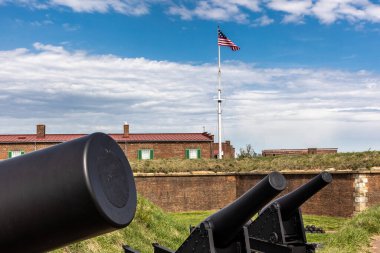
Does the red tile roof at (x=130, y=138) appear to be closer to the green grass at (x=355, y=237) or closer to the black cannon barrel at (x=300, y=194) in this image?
the green grass at (x=355, y=237)

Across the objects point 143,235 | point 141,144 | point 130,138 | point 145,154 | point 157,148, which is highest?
point 130,138

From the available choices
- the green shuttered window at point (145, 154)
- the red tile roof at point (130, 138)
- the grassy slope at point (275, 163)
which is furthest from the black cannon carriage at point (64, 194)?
the green shuttered window at point (145, 154)

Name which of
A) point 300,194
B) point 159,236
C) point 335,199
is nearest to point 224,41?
point 335,199

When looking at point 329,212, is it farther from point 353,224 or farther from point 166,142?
point 166,142

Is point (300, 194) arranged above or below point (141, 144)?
below

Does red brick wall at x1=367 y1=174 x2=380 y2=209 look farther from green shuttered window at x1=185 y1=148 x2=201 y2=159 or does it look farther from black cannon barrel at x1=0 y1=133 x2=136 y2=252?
black cannon barrel at x1=0 y1=133 x2=136 y2=252

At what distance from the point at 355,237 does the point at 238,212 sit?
7147 millimetres

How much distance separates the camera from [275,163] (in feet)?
87.5

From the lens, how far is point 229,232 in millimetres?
4738

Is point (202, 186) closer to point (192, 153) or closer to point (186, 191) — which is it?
point (186, 191)

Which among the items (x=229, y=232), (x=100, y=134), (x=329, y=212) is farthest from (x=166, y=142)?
(x=100, y=134)

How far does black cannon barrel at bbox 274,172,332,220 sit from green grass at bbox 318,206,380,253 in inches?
98.5

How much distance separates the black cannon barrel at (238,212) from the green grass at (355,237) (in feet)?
17.5

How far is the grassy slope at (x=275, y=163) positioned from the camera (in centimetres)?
2346
